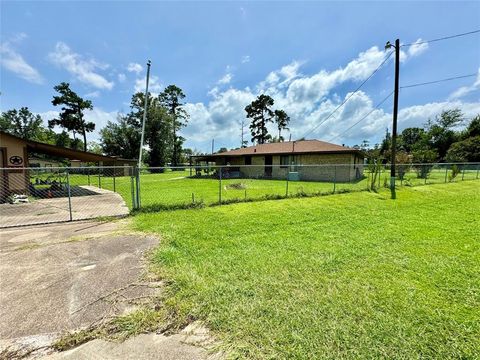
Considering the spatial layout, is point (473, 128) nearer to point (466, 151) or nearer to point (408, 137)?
point (466, 151)

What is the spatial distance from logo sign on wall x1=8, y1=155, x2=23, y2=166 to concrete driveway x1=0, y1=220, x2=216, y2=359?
25.2 feet

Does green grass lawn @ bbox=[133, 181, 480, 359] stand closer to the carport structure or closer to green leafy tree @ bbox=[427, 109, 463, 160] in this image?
the carport structure

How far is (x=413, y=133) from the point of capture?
65.9 m

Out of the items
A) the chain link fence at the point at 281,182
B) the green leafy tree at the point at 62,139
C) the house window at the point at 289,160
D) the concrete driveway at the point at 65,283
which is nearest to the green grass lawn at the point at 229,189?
the chain link fence at the point at 281,182

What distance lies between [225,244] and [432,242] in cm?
438

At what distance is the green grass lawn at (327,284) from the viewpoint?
222 centimetres

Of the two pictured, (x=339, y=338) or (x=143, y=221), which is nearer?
(x=339, y=338)

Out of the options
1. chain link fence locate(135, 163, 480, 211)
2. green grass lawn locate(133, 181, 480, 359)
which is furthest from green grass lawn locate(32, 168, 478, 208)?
green grass lawn locate(133, 181, 480, 359)

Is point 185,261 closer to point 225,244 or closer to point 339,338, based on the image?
point 225,244

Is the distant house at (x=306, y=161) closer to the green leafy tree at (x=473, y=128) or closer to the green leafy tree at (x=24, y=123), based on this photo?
the green leafy tree at (x=473, y=128)

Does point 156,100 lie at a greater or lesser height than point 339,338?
greater

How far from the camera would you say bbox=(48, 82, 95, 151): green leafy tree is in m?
45.4

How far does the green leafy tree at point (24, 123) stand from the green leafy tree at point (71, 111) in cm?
2252

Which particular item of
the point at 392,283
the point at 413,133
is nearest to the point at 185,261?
the point at 392,283
